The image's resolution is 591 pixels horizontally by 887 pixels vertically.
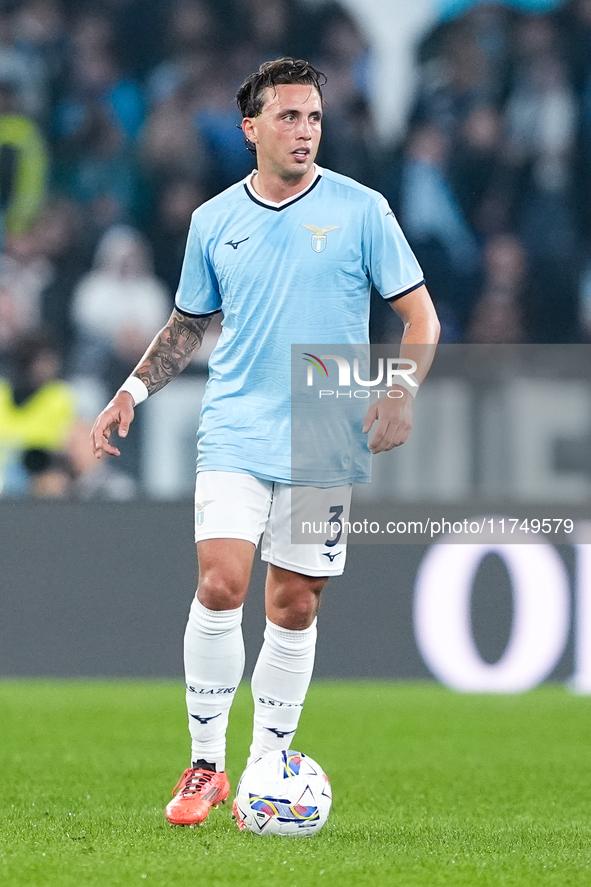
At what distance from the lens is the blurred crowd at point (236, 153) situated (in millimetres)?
9547

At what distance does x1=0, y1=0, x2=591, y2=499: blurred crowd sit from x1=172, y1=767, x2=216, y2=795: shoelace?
497cm

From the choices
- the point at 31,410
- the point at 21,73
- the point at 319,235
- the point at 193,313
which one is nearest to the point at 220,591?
the point at 193,313

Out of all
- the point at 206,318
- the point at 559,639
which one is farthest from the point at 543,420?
the point at 206,318

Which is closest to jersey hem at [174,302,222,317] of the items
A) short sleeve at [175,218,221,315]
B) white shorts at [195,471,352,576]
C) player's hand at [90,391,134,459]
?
short sleeve at [175,218,221,315]

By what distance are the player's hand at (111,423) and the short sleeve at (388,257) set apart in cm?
80

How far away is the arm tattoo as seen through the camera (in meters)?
4.27

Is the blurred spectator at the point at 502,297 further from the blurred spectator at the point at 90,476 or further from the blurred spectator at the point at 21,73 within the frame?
the blurred spectator at the point at 21,73

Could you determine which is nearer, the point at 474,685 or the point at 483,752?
the point at 483,752

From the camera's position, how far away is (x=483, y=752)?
5746 mm

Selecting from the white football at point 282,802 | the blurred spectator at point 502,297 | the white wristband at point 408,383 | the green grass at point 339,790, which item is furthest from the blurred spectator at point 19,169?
the white football at point 282,802

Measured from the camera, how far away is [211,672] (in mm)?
3988

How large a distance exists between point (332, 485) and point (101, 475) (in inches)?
149

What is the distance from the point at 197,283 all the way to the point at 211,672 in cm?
115

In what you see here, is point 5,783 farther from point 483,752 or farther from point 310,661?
point 483,752
